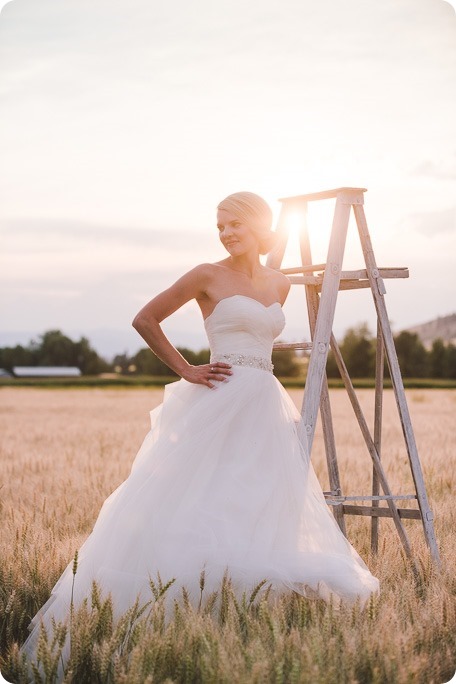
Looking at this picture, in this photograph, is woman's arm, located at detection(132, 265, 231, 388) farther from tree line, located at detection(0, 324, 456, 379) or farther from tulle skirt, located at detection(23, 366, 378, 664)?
tree line, located at detection(0, 324, 456, 379)

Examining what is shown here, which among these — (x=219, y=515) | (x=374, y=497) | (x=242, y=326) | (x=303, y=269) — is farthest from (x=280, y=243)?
(x=219, y=515)

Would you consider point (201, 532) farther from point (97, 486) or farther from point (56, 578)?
point (97, 486)

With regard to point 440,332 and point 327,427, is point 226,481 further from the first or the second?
point 440,332

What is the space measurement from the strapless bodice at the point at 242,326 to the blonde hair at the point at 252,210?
1.29 ft

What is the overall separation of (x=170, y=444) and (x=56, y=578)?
1060 mm

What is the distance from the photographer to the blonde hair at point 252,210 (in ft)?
15.2

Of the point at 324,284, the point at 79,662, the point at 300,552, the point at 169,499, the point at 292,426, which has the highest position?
the point at 324,284

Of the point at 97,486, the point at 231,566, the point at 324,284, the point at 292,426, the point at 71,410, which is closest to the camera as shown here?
the point at 231,566

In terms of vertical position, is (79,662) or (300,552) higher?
(300,552)

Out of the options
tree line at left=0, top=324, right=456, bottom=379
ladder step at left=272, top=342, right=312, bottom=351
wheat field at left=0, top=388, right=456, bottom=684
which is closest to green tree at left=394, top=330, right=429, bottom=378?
tree line at left=0, top=324, right=456, bottom=379

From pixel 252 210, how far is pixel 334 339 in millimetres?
1185

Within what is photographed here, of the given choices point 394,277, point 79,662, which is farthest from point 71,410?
point 79,662

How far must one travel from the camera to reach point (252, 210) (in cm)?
467

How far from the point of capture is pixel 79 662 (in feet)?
11.2
